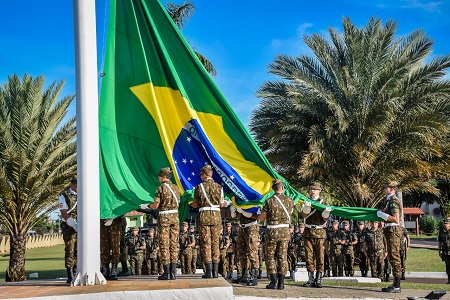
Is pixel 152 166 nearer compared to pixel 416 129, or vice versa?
pixel 152 166

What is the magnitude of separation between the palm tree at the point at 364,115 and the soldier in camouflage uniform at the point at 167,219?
8.79 m

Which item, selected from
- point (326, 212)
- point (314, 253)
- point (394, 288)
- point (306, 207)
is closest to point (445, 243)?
point (394, 288)

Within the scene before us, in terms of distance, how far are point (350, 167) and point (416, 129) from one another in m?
2.38

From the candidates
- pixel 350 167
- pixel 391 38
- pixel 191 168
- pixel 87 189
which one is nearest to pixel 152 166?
pixel 191 168

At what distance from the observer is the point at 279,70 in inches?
776

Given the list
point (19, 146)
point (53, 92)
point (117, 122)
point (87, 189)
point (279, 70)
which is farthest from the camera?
point (279, 70)

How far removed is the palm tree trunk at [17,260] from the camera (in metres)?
16.1

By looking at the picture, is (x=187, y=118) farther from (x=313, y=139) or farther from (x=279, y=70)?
(x=279, y=70)

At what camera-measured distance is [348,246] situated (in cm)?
1530

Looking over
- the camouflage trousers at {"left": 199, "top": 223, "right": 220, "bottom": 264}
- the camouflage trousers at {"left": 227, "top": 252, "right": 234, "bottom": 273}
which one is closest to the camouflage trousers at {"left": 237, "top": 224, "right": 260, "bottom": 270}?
the camouflage trousers at {"left": 199, "top": 223, "right": 220, "bottom": 264}

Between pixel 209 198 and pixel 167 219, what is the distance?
2.56ft

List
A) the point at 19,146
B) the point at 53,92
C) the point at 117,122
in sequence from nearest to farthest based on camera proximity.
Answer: the point at 117,122 < the point at 19,146 < the point at 53,92

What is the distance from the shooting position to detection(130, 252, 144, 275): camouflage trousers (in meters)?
16.0

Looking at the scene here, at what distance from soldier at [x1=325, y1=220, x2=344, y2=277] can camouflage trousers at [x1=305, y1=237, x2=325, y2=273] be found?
5150mm
